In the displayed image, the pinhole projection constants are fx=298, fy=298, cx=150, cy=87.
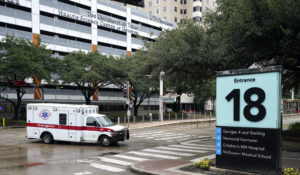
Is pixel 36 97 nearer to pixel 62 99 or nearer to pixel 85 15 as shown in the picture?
pixel 62 99

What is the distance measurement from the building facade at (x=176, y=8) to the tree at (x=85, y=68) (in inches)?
1726

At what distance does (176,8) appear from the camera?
8275 centimetres

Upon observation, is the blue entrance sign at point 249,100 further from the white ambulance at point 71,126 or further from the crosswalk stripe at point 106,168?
the white ambulance at point 71,126

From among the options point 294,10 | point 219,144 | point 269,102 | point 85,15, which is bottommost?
point 219,144

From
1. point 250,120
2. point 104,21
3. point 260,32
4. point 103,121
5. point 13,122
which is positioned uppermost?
point 104,21

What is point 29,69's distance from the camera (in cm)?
3447

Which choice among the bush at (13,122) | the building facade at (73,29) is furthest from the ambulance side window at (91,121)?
the bush at (13,122)

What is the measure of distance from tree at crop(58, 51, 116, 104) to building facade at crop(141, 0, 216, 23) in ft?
144

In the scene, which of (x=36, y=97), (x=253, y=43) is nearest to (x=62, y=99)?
(x=36, y=97)

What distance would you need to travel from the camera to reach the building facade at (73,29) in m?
42.8

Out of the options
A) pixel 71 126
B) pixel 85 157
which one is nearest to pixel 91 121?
pixel 71 126

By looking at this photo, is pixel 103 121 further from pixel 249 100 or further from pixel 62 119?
pixel 249 100

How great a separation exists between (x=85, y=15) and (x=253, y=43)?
42435 mm

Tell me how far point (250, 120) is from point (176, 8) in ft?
251
